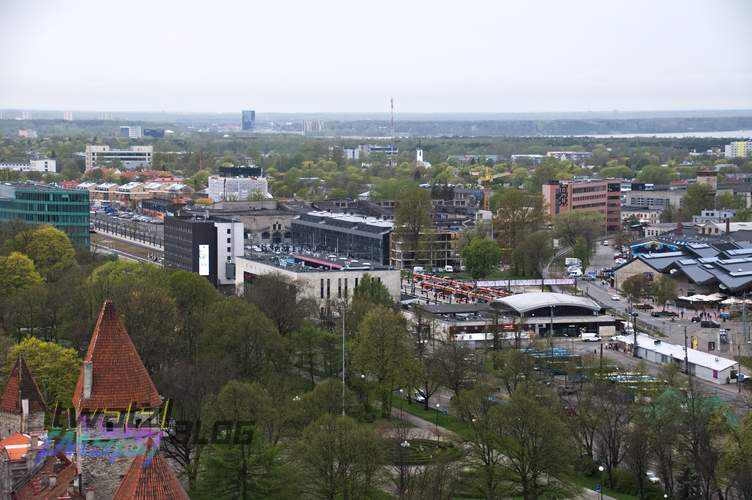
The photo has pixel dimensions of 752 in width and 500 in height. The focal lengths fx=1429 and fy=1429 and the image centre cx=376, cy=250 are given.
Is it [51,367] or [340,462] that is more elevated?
[51,367]

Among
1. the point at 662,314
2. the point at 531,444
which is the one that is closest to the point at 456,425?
the point at 531,444

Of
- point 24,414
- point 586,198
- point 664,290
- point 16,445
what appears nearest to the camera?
point 16,445

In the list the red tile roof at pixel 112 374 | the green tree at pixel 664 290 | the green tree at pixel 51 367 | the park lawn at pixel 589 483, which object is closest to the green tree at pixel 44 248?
the green tree at pixel 664 290

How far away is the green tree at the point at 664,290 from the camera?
7050cm

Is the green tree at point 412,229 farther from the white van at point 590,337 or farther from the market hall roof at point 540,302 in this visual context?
the white van at point 590,337

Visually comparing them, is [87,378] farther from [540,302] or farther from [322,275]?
[322,275]

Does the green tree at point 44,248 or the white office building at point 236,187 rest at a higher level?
the green tree at point 44,248

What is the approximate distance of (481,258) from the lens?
81.8 m

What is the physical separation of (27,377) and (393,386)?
1742cm

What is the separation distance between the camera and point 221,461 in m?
31.4

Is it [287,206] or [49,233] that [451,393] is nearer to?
[49,233]

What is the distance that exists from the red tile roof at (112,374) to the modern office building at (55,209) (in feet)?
214

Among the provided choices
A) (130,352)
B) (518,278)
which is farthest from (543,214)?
(130,352)

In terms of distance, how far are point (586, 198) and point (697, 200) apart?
11.5 meters
